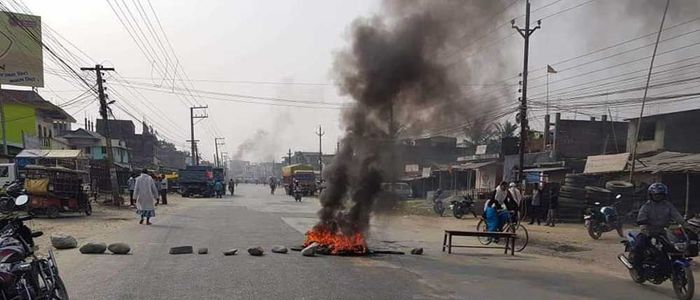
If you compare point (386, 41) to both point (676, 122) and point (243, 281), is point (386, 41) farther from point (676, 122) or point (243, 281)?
point (676, 122)

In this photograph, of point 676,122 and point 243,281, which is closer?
point 243,281

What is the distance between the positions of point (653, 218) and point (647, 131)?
22.6 meters

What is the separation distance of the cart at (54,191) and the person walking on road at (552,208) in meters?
16.9

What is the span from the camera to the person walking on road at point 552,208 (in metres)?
20.0

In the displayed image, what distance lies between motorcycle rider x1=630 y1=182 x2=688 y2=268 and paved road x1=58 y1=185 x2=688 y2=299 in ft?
1.86

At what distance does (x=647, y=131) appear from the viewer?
1109 inches

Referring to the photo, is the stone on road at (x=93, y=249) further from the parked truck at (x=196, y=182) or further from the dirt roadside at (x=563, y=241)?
the parked truck at (x=196, y=182)

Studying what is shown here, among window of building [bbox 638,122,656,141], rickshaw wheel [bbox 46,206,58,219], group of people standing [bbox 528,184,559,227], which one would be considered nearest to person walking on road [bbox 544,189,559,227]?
group of people standing [bbox 528,184,559,227]

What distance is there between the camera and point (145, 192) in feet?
54.2

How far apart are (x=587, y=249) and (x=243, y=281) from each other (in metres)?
9.01

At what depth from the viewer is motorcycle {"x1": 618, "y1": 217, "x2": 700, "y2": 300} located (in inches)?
288

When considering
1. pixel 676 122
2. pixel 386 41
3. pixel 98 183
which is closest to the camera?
pixel 386 41

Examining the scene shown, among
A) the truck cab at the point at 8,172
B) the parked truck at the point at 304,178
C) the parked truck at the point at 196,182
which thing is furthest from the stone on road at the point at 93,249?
the parked truck at the point at 304,178

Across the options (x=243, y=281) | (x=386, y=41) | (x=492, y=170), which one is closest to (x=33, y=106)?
(x=492, y=170)
